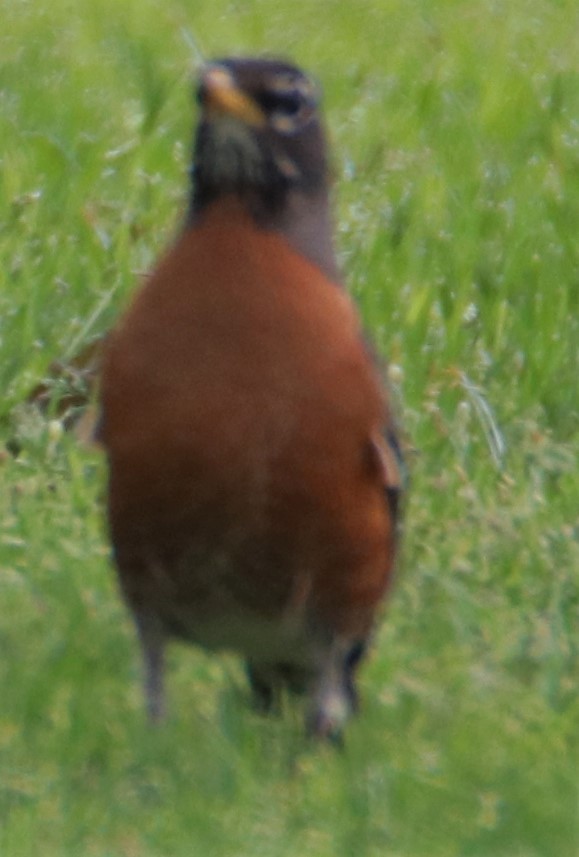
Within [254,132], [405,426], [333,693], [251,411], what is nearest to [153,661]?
[333,693]

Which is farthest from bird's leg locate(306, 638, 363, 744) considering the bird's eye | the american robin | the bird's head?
the bird's eye

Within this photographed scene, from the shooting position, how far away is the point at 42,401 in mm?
5738

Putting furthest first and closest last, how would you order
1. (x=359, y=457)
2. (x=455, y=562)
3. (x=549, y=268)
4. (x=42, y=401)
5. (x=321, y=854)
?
(x=549, y=268) → (x=42, y=401) → (x=455, y=562) → (x=359, y=457) → (x=321, y=854)

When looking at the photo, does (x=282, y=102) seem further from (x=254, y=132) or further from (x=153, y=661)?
(x=153, y=661)

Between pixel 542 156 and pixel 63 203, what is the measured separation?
1.45 metres

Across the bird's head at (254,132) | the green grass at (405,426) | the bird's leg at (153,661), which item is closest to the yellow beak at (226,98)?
the bird's head at (254,132)

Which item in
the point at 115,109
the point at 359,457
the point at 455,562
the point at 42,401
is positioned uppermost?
the point at 359,457

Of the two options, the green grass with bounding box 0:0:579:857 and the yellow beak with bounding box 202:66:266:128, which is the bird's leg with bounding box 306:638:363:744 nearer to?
the green grass with bounding box 0:0:579:857

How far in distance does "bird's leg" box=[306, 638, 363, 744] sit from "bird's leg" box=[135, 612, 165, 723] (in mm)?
262

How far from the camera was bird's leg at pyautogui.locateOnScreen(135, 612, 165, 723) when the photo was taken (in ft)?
13.7

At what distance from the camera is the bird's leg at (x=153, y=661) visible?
13.7ft

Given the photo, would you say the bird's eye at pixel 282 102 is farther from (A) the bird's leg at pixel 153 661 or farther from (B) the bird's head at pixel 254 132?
(A) the bird's leg at pixel 153 661

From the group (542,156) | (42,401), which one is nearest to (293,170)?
(42,401)

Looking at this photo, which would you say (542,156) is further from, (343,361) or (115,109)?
(343,361)
